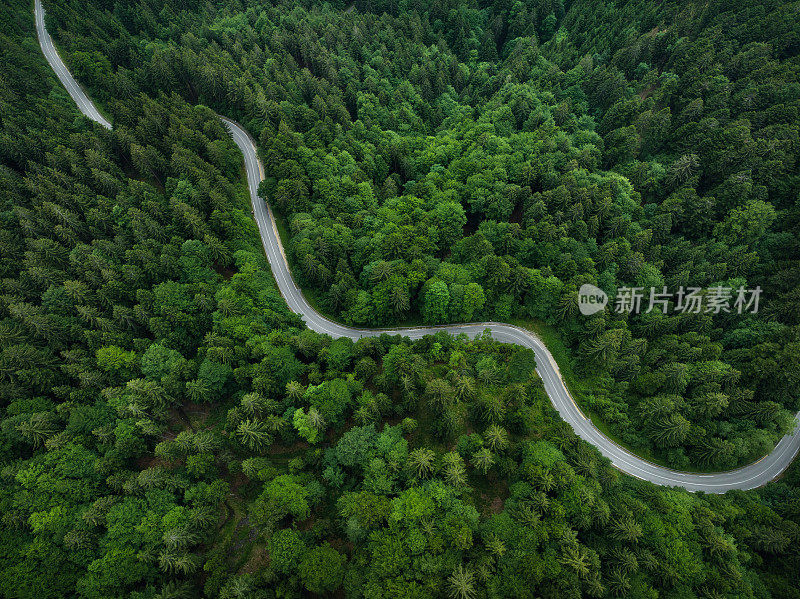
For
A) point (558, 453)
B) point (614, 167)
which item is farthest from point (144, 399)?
point (614, 167)

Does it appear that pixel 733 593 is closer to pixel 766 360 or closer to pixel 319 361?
pixel 766 360

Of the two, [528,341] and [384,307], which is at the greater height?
[528,341]

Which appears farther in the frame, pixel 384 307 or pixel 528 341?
pixel 528 341

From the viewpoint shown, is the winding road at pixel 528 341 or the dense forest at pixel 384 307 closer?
the dense forest at pixel 384 307

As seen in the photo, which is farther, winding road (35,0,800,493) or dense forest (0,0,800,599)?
winding road (35,0,800,493)

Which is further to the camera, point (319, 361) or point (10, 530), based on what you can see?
point (319, 361)
